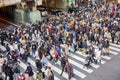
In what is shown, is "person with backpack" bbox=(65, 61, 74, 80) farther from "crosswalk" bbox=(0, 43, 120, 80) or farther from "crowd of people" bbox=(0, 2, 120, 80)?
"crosswalk" bbox=(0, 43, 120, 80)

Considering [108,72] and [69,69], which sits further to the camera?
[108,72]

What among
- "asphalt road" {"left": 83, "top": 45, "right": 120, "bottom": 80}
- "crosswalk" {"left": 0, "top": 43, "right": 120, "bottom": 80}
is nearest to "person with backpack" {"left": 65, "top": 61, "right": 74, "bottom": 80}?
"crosswalk" {"left": 0, "top": 43, "right": 120, "bottom": 80}

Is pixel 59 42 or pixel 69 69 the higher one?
pixel 59 42

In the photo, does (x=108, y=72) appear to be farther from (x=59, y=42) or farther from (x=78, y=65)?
(x=59, y=42)

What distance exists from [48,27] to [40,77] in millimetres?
10060

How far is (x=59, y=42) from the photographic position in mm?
24250

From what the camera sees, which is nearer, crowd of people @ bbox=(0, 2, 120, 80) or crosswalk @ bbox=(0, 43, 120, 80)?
crowd of people @ bbox=(0, 2, 120, 80)

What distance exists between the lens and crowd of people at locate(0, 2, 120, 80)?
1897 centimetres

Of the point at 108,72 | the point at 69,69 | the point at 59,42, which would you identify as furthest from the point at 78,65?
the point at 59,42

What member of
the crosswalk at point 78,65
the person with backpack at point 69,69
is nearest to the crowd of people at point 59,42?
the person with backpack at point 69,69

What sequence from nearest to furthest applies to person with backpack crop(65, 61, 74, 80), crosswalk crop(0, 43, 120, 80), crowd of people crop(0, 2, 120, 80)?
person with backpack crop(65, 61, 74, 80) → crowd of people crop(0, 2, 120, 80) → crosswalk crop(0, 43, 120, 80)

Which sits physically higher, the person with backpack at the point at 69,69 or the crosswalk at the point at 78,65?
the person with backpack at the point at 69,69

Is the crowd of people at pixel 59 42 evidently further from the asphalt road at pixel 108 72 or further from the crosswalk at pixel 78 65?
the asphalt road at pixel 108 72

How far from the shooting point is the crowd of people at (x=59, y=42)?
1897 cm
